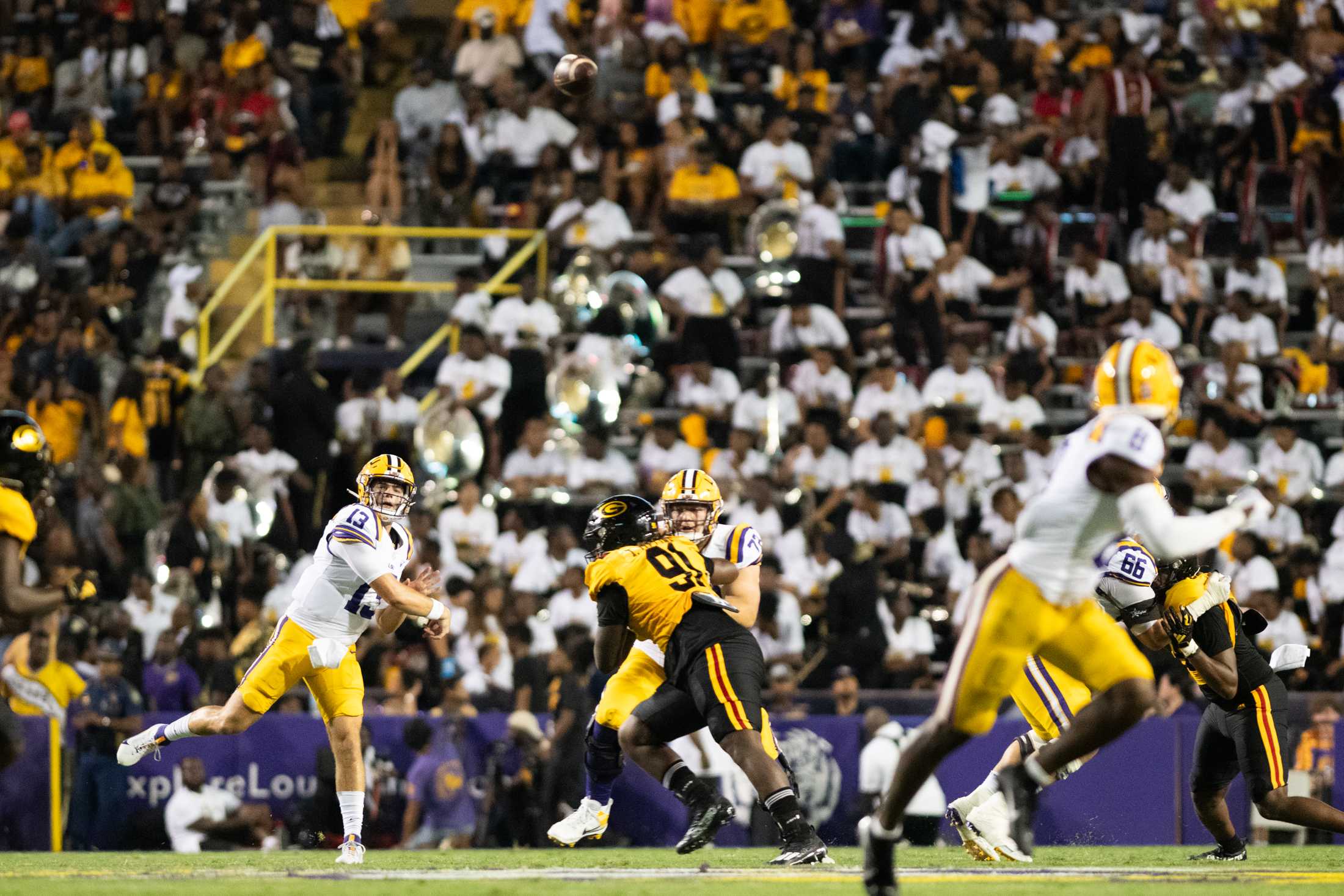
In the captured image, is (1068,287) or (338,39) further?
(338,39)

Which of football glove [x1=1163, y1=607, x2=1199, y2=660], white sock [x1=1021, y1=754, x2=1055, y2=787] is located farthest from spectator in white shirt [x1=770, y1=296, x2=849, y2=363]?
white sock [x1=1021, y1=754, x2=1055, y2=787]

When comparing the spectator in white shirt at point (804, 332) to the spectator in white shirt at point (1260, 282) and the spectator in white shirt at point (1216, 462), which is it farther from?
the spectator in white shirt at point (1260, 282)

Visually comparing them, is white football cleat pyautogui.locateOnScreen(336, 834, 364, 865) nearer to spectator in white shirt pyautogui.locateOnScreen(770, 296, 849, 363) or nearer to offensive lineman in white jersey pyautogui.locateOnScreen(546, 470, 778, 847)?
offensive lineman in white jersey pyautogui.locateOnScreen(546, 470, 778, 847)

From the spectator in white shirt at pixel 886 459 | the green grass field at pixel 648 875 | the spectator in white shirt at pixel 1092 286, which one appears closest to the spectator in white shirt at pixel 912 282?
the spectator in white shirt at pixel 1092 286

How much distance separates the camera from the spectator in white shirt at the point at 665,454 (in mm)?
17938

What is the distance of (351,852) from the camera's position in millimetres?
10836

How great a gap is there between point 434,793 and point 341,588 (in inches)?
168

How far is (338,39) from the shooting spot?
2302 cm

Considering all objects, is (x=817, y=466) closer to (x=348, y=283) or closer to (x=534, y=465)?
(x=534, y=465)

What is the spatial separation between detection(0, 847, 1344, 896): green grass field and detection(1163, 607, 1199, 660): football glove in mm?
1090

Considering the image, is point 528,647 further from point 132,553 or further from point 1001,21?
point 1001,21

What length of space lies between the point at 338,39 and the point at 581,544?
8.11 meters

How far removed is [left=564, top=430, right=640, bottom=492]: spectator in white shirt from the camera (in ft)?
59.9

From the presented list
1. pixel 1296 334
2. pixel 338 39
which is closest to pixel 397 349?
pixel 338 39
